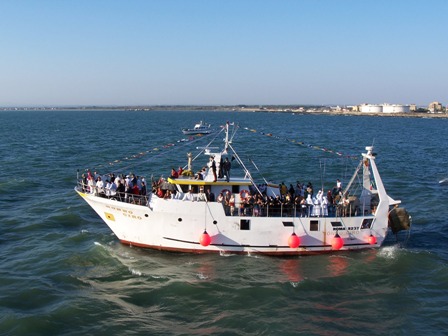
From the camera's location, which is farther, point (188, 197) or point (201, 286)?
point (188, 197)

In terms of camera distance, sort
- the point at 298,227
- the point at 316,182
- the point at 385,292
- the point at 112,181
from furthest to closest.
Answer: the point at 316,182 < the point at 112,181 < the point at 298,227 < the point at 385,292

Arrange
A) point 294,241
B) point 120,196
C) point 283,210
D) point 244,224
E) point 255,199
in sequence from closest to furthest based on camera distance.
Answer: point 294,241, point 244,224, point 255,199, point 283,210, point 120,196

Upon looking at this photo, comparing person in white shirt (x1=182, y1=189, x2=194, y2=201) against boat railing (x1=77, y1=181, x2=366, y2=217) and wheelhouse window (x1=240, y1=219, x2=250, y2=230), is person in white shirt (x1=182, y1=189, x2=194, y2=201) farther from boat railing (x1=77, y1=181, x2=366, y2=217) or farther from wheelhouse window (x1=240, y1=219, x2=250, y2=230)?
wheelhouse window (x1=240, y1=219, x2=250, y2=230)


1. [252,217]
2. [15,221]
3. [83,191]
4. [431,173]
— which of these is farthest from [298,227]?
[431,173]

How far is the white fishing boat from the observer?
72.0ft

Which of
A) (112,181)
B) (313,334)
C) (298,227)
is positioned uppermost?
(112,181)

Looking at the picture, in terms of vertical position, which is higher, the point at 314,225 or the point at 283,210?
the point at 283,210

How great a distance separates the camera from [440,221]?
28.5 meters

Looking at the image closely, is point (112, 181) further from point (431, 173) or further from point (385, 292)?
point (431, 173)

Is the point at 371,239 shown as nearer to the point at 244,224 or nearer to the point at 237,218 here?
the point at 244,224

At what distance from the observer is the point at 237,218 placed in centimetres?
2189

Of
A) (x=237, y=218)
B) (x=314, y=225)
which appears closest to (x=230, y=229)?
(x=237, y=218)

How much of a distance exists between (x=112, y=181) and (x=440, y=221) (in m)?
20.1

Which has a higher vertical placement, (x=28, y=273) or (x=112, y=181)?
(x=112, y=181)
